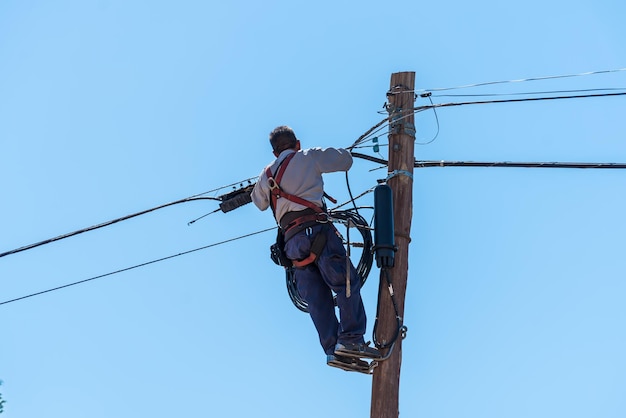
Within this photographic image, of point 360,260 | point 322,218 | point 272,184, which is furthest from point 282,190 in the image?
point 360,260

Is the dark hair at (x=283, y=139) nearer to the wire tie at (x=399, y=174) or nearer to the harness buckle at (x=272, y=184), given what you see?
the harness buckle at (x=272, y=184)

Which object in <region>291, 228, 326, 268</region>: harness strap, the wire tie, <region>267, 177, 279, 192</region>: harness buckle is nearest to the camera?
<region>291, 228, 326, 268</region>: harness strap

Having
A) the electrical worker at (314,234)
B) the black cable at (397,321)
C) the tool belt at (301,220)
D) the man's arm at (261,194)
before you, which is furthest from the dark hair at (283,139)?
the black cable at (397,321)

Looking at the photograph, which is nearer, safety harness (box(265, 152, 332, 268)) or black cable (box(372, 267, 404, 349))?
black cable (box(372, 267, 404, 349))

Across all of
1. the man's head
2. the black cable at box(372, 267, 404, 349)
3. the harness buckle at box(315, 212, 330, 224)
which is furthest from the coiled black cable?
the man's head

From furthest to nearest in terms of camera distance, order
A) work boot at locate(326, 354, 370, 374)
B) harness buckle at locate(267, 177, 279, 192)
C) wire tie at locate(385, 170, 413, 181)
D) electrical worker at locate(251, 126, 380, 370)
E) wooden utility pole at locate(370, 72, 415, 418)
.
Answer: harness buckle at locate(267, 177, 279, 192) < wire tie at locate(385, 170, 413, 181) < electrical worker at locate(251, 126, 380, 370) < work boot at locate(326, 354, 370, 374) < wooden utility pole at locate(370, 72, 415, 418)

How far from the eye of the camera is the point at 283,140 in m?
8.40

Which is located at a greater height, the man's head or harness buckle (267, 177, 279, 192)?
the man's head

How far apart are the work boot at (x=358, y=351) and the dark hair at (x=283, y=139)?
1525 millimetres

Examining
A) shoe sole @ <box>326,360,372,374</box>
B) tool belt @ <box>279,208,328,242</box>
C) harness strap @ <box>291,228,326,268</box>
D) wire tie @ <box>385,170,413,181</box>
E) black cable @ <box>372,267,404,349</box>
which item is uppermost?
wire tie @ <box>385,170,413,181</box>

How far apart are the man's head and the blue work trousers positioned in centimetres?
66

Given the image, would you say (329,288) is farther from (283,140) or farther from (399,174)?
(283,140)

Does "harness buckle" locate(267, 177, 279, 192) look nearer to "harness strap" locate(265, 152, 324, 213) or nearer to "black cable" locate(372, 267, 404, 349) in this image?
"harness strap" locate(265, 152, 324, 213)

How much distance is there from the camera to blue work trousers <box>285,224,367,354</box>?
7848 mm
